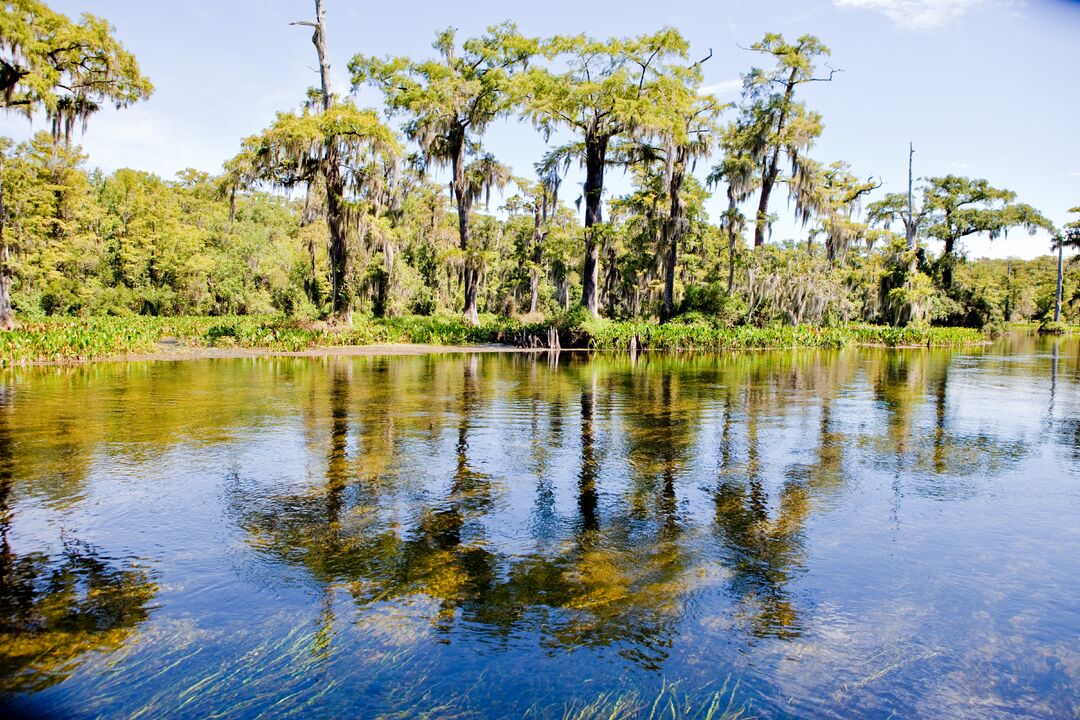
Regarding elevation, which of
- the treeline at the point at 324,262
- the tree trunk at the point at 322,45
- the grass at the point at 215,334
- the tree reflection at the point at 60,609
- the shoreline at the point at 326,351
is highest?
the tree trunk at the point at 322,45

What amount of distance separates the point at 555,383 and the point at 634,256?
29.8 metres

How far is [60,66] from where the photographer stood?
986 inches

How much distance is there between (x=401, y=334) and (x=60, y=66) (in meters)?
16.1

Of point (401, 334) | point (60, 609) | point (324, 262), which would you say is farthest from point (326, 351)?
point (60, 609)

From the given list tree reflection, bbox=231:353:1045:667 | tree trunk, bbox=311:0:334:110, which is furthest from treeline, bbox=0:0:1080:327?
tree reflection, bbox=231:353:1045:667

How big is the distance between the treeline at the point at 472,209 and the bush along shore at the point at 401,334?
1407 millimetres

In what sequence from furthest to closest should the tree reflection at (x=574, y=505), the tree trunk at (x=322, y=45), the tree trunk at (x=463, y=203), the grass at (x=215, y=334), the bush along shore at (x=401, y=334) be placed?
the tree trunk at (x=463, y=203)
the tree trunk at (x=322, y=45)
the bush along shore at (x=401, y=334)
the grass at (x=215, y=334)
the tree reflection at (x=574, y=505)

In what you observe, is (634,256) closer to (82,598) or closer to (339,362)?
(339,362)

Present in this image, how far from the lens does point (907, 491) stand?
7688mm

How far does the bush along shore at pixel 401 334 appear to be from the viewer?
2367cm

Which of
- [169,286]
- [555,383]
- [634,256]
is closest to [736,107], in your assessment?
[634,256]

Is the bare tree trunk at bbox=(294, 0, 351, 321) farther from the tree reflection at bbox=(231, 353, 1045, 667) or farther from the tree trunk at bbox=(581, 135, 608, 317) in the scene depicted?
the tree reflection at bbox=(231, 353, 1045, 667)

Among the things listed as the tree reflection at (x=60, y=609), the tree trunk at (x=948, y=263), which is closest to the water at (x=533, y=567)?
the tree reflection at (x=60, y=609)

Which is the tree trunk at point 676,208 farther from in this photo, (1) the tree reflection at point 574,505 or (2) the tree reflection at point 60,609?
(2) the tree reflection at point 60,609
